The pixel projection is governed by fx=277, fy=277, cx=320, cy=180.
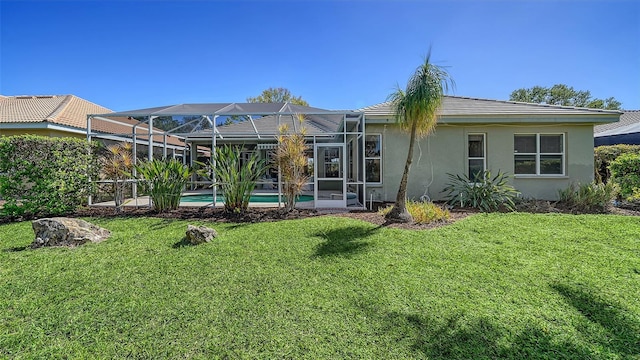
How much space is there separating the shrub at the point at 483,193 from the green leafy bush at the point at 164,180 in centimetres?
936

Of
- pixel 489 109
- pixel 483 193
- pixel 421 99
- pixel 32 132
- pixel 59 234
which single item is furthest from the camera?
pixel 32 132

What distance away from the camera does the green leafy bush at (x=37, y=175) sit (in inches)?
316

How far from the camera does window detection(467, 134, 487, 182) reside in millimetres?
11000

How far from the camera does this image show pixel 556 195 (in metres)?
10.8

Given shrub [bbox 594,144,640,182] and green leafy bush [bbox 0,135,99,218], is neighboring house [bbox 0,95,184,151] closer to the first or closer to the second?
green leafy bush [bbox 0,135,99,218]

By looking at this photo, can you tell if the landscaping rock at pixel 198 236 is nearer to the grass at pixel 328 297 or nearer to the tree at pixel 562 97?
the grass at pixel 328 297

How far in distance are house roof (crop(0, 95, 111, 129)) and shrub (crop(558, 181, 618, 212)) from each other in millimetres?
21289

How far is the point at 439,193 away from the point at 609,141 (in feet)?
51.6

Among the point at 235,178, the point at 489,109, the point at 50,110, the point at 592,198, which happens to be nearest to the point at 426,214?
the point at 235,178

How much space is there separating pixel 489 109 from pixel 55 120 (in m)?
19.3

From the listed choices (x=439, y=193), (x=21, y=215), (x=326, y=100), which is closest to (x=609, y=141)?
(x=439, y=193)

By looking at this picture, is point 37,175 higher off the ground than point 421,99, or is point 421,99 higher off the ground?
point 421,99

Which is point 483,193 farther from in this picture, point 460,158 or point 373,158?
point 373,158

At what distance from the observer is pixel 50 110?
14648mm
